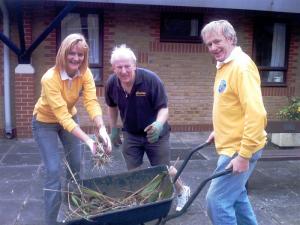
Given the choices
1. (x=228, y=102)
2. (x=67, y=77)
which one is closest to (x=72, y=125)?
(x=67, y=77)

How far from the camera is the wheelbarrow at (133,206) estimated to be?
2566 mm

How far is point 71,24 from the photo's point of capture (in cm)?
827

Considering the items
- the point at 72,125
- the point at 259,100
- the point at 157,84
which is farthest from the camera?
the point at 157,84

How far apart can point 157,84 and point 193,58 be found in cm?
488

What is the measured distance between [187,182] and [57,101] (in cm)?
266

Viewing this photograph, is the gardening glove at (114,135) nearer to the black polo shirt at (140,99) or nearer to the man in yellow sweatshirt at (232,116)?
the black polo shirt at (140,99)

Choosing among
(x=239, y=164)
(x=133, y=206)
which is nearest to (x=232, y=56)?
(x=239, y=164)

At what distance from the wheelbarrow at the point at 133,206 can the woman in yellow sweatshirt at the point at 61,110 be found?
1.12 ft

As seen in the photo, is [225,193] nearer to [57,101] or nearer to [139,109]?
[139,109]

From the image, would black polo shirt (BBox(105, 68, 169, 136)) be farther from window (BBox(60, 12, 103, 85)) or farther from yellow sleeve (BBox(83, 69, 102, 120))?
window (BBox(60, 12, 103, 85))

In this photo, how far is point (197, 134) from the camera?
8727 millimetres

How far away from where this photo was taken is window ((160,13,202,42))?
8.55m

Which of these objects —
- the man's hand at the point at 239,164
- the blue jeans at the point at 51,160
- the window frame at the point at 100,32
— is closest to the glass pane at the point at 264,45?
the window frame at the point at 100,32

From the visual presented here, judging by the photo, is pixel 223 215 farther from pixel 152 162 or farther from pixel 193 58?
pixel 193 58
